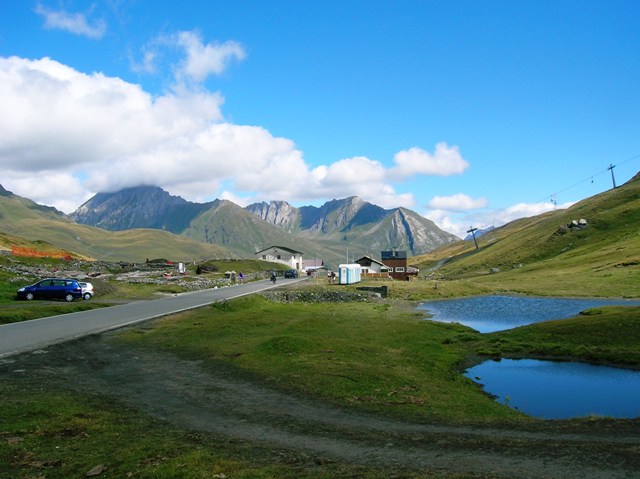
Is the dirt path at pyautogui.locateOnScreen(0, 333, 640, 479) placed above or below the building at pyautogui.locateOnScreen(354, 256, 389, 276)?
below

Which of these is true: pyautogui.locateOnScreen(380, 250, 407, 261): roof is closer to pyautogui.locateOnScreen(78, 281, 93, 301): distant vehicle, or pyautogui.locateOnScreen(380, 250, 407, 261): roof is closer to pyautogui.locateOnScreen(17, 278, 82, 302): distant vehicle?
pyautogui.locateOnScreen(78, 281, 93, 301): distant vehicle

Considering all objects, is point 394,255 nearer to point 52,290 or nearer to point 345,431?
point 52,290

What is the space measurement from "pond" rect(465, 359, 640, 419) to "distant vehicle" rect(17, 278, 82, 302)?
48.2 metres

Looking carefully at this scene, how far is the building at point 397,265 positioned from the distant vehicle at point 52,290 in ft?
351

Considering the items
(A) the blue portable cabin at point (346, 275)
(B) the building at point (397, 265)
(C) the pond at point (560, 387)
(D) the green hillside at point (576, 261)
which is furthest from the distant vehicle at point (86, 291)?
(B) the building at point (397, 265)

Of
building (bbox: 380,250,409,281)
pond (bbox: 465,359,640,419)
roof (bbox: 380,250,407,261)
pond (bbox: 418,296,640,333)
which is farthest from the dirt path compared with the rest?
roof (bbox: 380,250,407,261)

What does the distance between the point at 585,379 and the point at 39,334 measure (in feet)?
116

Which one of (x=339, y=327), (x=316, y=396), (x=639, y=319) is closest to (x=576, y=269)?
(x=639, y=319)

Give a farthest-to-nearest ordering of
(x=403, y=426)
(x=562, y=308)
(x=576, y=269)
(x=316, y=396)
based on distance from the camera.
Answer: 1. (x=576, y=269)
2. (x=562, y=308)
3. (x=316, y=396)
4. (x=403, y=426)

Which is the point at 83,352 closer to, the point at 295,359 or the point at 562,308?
the point at 295,359

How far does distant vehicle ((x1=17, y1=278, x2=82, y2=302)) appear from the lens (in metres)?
58.4

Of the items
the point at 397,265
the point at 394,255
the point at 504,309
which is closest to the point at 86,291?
the point at 504,309

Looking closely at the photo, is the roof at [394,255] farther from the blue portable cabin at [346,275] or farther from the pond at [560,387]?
the pond at [560,387]

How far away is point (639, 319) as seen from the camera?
133 feet
